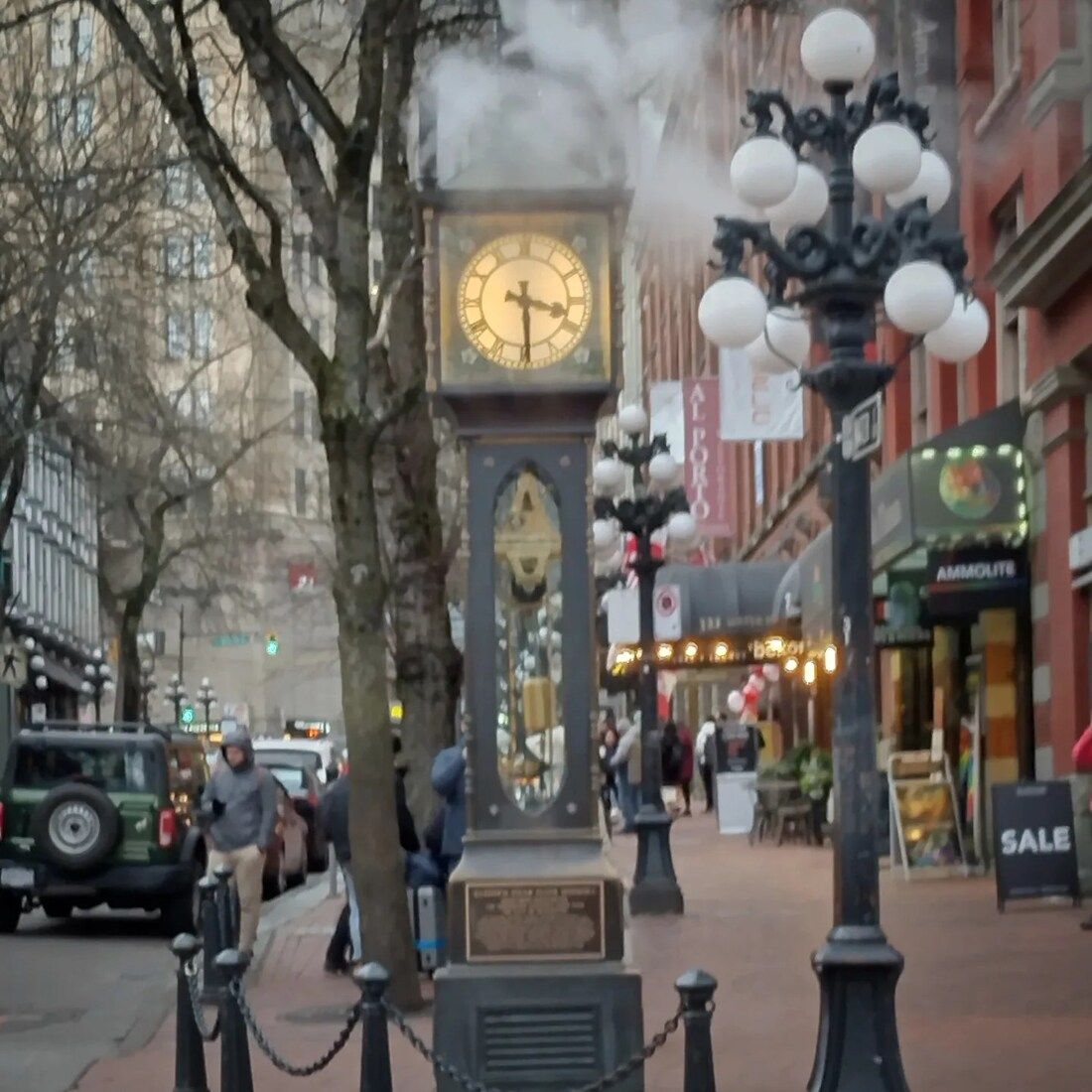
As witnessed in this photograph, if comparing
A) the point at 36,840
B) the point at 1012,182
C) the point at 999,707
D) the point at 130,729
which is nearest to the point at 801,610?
the point at 999,707

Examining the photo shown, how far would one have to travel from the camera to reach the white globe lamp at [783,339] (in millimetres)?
11414

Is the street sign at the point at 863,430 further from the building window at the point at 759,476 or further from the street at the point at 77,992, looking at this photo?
the building window at the point at 759,476

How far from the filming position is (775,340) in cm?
1139

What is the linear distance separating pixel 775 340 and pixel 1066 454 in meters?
9.94

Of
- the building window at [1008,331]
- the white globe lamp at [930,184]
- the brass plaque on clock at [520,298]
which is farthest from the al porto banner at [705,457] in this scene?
the brass plaque on clock at [520,298]

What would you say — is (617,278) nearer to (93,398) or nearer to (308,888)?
(308,888)

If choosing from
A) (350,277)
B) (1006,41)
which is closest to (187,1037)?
(350,277)

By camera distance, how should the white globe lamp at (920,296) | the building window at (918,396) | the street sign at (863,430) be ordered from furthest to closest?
the building window at (918,396) < the white globe lamp at (920,296) < the street sign at (863,430)

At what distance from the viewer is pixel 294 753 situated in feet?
108

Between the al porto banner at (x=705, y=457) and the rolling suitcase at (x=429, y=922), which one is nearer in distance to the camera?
the rolling suitcase at (x=429, y=922)

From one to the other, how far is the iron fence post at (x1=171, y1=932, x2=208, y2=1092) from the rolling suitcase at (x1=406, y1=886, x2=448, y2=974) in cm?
511

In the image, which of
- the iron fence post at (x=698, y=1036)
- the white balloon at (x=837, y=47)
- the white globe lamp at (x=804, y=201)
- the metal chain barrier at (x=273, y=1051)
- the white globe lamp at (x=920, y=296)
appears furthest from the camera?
the white globe lamp at (x=804, y=201)

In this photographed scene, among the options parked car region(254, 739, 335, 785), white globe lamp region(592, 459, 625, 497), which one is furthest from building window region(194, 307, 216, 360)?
white globe lamp region(592, 459, 625, 497)

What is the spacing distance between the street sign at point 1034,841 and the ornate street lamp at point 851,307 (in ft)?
27.5
